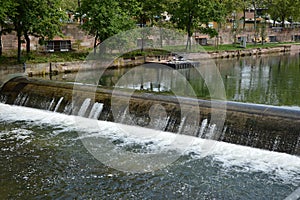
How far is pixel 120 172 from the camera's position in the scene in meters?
8.93

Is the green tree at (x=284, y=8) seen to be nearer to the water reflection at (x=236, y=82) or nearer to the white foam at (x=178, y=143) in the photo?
the water reflection at (x=236, y=82)

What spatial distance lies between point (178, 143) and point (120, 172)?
2719 mm

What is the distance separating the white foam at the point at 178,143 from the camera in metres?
9.32

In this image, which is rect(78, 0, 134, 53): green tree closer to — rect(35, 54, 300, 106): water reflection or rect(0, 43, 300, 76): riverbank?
rect(0, 43, 300, 76): riverbank

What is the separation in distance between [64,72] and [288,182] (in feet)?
67.0

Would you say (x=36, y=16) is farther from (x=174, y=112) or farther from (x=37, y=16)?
(x=174, y=112)

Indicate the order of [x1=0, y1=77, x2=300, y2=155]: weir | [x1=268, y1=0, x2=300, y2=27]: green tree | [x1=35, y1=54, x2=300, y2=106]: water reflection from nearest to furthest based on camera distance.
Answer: [x1=0, y1=77, x2=300, y2=155]: weir → [x1=35, y1=54, x2=300, y2=106]: water reflection → [x1=268, y1=0, x2=300, y2=27]: green tree

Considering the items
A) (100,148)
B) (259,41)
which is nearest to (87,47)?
(100,148)

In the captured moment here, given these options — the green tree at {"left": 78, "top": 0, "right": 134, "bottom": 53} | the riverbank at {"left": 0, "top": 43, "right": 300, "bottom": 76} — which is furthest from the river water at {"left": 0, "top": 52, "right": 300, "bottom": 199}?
the green tree at {"left": 78, "top": 0, "right": 134, "bottom": 53}

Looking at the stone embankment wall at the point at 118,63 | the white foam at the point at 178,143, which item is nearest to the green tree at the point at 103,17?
the stone embankment wall at the point at 118,63

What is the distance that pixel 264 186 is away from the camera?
8.19 meters

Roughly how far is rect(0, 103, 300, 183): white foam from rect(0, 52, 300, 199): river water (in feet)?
0.08

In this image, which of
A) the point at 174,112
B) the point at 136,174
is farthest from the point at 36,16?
the point at 136,174

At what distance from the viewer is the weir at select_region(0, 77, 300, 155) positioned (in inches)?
408
